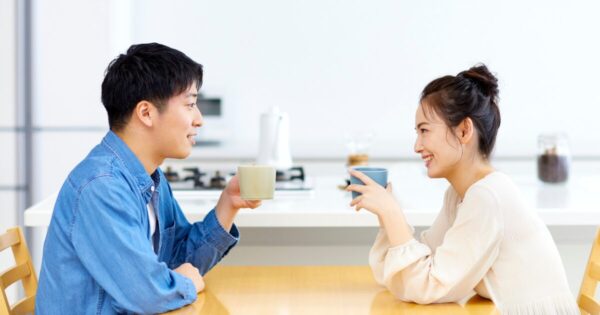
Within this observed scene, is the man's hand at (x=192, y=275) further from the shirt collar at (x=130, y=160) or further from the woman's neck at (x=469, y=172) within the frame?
the woman's neck at (x=469, y=172)

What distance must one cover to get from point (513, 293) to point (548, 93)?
2128 mm

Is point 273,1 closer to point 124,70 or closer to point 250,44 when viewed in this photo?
point 250,44

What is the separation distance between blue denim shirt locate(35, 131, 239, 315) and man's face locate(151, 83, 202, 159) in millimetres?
73

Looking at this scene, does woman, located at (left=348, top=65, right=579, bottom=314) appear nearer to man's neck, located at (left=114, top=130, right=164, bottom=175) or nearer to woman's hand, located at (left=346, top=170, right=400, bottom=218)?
woman's hand, located at (left=346, top=170, right=400, bottom=218)

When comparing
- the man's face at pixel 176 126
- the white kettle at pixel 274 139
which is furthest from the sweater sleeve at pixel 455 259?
the white kettle at pixel 274 139

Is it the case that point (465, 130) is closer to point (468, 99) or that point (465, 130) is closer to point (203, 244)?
point (468, 99)

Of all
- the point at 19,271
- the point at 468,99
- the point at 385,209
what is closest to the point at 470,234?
the point at 385,209

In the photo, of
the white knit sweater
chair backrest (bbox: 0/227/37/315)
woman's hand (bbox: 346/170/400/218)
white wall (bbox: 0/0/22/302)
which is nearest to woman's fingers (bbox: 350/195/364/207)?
woman's hand (bbox: 346/170/400/218)

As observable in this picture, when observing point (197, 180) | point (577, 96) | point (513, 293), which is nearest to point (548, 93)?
point (577, 96)

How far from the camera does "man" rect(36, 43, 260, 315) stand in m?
1.43

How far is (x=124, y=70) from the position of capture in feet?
5.33

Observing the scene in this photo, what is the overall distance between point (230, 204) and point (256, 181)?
131 mm

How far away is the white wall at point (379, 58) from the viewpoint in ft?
11.4

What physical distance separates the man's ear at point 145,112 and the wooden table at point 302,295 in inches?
13.4
